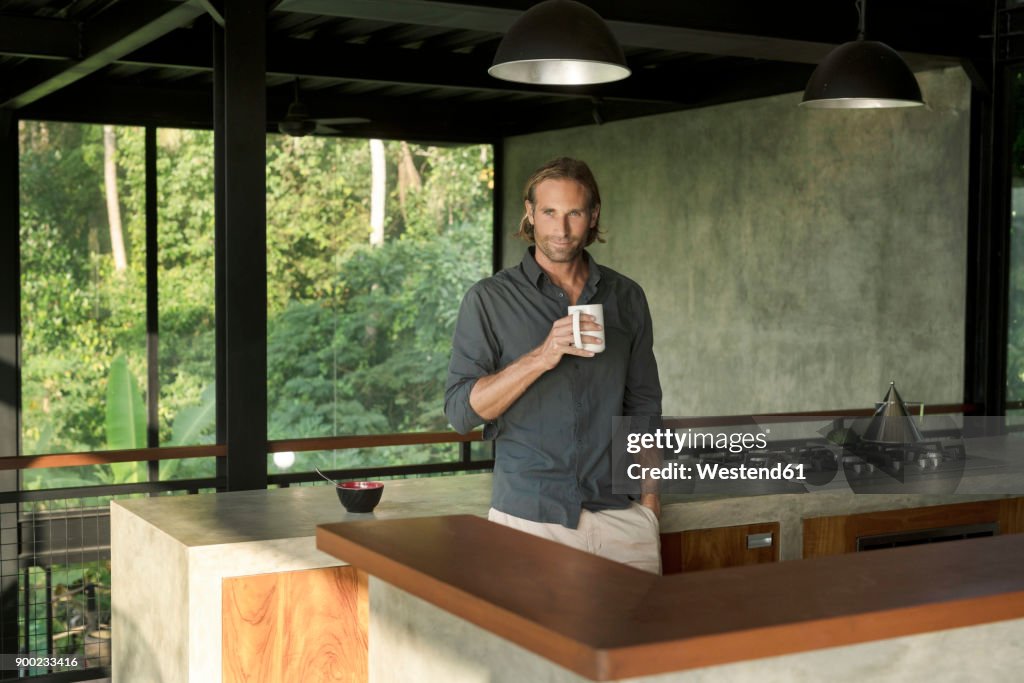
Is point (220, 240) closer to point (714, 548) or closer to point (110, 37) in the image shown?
point (110, 37)

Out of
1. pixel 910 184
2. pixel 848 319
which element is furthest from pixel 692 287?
pixel 910 184

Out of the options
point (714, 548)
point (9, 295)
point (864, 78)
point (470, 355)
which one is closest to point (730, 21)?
point (864, 78)

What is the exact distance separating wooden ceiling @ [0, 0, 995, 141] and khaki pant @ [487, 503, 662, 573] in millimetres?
2551

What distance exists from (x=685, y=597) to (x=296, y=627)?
1.56m

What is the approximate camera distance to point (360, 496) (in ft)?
10.1

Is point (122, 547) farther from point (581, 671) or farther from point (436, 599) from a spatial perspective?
point (581, 671)

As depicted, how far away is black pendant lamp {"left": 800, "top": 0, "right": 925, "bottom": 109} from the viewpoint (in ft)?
11.6

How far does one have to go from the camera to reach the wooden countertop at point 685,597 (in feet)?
4.42

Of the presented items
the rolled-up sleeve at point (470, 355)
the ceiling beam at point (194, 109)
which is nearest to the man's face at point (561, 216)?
the rolled-up sleeve at point (470, 355)

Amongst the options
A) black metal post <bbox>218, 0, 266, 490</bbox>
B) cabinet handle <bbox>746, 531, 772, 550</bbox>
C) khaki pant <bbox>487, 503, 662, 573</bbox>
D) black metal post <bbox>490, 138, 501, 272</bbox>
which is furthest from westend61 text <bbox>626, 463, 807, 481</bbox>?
black metal post <bbox>490, 138, 501, 272</bbox>

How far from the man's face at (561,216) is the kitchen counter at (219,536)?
2.67 feet

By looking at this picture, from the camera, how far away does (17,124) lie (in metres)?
8.09

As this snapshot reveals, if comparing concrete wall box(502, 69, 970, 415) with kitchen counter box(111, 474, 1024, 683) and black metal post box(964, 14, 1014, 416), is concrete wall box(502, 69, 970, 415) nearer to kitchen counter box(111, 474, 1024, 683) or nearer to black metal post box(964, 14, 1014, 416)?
black metal post box(964, 14, 1014, 416)

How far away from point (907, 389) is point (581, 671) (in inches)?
215
